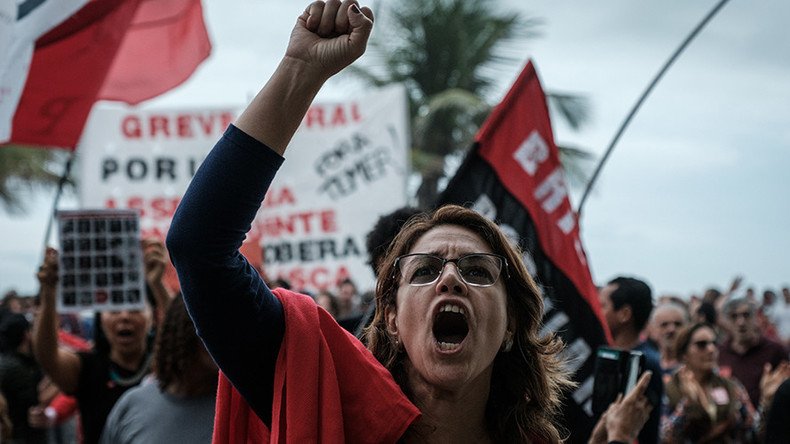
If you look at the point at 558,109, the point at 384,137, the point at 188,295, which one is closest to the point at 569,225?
the point at 188,295

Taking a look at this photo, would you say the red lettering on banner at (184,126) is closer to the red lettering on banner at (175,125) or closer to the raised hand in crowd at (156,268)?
the red lettering on banner at (175,125)

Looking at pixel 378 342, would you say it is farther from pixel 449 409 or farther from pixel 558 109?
pixel 558 109

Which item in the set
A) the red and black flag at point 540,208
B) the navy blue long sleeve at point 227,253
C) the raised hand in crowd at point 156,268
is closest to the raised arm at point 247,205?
the navy blue long sleeve at point 227,253

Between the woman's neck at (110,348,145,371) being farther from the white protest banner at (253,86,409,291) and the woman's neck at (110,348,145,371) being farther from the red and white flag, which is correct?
the white protest banner at (253,86,409,291)

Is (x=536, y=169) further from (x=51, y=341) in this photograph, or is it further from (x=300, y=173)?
(x=300, y=173)

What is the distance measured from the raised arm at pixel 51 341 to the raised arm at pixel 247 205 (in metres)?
2.79

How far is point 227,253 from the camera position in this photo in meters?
1.73

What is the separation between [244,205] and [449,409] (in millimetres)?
692

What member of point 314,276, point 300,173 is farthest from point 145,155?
point 314,276

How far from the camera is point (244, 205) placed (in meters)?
1.70

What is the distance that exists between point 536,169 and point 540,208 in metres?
0.18

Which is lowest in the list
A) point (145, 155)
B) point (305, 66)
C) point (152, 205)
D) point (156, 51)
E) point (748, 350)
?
point (748, 350)

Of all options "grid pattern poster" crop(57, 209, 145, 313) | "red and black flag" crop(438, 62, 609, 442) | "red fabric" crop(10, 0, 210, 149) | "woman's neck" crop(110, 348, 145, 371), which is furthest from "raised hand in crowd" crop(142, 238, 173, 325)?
"red and black flag" crop(438, 62, 609, 442)

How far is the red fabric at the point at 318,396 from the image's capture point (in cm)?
181
